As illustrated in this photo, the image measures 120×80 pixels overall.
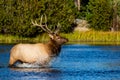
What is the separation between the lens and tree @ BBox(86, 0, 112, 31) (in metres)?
74.4

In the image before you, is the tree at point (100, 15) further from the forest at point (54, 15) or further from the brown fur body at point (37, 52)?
the brown fur body at point (37, 52)

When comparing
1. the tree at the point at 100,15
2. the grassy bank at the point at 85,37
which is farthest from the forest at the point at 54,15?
the grassy bank at the point at 85,37

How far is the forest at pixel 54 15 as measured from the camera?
69.9m

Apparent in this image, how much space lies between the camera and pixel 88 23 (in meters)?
75.9

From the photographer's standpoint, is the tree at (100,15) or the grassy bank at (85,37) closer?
the grassy bank at (85,37)

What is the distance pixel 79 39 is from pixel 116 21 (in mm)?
10570

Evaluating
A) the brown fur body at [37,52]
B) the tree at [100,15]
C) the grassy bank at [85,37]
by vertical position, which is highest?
the brown fur body at [37,52]

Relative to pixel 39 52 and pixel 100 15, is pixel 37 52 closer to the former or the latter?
pixel 39 52

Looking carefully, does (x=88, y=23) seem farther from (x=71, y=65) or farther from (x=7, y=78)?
(x=7, y=78)

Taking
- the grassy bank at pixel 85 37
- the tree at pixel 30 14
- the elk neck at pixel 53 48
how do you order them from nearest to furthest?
the elk neck at pixel 53 48 < the grassy bank at pixel 85 37 < the tree at pixel 30 14

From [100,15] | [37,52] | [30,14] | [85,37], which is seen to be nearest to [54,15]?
[30,14]

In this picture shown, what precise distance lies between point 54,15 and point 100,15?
6047mm

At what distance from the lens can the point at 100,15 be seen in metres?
75.3

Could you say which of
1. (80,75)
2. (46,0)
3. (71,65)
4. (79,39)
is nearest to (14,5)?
(46,0)
